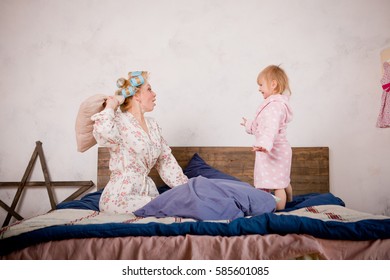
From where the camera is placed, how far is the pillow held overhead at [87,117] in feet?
4.86

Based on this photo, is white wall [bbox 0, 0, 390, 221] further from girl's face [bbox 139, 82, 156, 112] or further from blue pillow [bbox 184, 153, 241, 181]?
girl's face [bbox 139, 82, 156, 112]

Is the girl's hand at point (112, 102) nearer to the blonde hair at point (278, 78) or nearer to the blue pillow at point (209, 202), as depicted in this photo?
the blue pillow at point (209, 202)

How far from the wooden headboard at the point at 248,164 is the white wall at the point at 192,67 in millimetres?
66

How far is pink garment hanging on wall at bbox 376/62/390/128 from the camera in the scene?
6.28 feet

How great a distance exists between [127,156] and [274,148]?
0.71m

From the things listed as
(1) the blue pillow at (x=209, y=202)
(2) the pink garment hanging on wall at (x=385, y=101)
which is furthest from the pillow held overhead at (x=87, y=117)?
(2) the pink garment hanging on wall at (x=385, y=101)

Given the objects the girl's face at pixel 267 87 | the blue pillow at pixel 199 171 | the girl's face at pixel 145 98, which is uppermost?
the girl's face at pixel 267 87

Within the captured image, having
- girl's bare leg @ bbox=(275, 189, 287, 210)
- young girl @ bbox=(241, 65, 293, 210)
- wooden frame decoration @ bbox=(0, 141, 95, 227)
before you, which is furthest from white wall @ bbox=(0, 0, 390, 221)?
girl's bare leg @ bbox=(275, 189, 287, 210)

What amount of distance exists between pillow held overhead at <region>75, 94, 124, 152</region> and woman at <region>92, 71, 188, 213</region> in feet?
0.12

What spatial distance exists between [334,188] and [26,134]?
189 cm
